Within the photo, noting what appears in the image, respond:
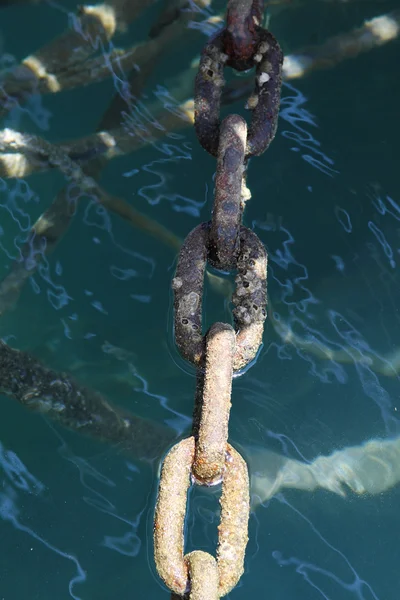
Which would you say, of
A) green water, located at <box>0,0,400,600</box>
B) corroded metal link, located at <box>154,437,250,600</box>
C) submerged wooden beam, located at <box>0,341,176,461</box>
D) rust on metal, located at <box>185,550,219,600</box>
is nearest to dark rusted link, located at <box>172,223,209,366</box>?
corroded metal link, located at <box>154,437,250,600</box>

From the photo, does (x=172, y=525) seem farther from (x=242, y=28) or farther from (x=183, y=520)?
(x=242, y=28)

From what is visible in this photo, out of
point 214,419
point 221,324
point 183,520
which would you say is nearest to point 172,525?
point 183,520

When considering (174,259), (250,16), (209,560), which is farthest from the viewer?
(174,259)

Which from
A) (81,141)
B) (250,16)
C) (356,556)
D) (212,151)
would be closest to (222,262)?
(212,151)

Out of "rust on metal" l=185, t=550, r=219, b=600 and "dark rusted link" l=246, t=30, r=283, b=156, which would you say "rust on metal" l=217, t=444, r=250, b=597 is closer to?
"rust on metal" l=185, t=550, r=219, b=600

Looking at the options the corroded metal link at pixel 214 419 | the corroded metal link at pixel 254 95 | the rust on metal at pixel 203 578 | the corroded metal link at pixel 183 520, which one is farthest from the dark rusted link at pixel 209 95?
the rust on metal at pixel 203 578

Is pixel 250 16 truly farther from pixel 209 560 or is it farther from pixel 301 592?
pixel 301 592
